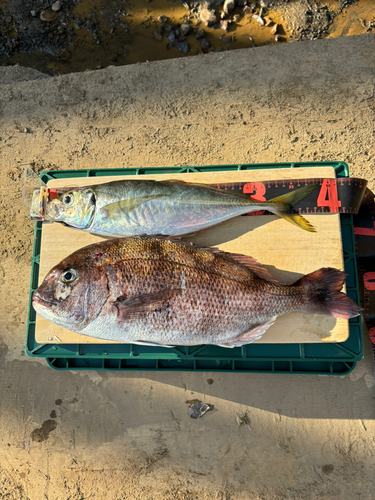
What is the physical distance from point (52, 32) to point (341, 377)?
6.08 m

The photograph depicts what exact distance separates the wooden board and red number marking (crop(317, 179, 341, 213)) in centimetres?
8

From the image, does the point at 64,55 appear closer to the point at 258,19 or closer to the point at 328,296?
the point at 258,19

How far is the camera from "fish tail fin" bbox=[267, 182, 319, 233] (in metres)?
2.99

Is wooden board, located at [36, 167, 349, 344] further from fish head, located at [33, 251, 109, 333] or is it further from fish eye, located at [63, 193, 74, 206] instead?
fish head, located at [33, 251, 109, 333]

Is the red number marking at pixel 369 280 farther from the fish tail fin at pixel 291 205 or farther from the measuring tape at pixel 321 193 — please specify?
the fish tail fin at pixel 291 205

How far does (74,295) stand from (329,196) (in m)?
2.45

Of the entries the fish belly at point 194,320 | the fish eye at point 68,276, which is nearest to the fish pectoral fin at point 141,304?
the fish belly at point 194,320

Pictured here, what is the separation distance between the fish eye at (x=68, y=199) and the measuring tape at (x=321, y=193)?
1.46m

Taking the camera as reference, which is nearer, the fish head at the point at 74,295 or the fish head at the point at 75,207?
the fish head at the point at 74,295

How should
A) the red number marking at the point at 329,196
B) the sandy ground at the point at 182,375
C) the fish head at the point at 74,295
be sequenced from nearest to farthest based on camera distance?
the fish head at the point at 74,295
the red number marking at the point at 329,196
the sandy ground at the point at 182,375

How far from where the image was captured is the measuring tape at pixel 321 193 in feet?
10.1

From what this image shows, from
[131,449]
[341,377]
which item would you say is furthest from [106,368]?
[341,377]

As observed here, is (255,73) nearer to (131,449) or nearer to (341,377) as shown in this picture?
(341,377)

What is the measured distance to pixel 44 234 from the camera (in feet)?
10.5
